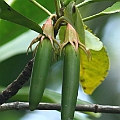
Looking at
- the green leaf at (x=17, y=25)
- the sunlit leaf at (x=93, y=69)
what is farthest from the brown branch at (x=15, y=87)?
the green leaf at (x=17, y=25)

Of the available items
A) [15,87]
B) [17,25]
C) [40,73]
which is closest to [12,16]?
[40,73]

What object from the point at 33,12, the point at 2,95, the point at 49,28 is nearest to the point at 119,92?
the point at 33,12

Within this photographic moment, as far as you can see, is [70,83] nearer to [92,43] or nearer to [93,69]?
[92,43]

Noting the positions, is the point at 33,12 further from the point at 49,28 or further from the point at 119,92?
the point at 119,92

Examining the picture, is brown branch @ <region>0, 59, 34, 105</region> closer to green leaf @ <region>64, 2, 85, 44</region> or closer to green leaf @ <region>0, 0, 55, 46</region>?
green leaf @ <region>64, 2, 85, 44</region>

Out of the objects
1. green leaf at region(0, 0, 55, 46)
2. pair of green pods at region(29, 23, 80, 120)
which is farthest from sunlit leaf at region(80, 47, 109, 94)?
pair of green pods at region(29, 23, 80, 120)
